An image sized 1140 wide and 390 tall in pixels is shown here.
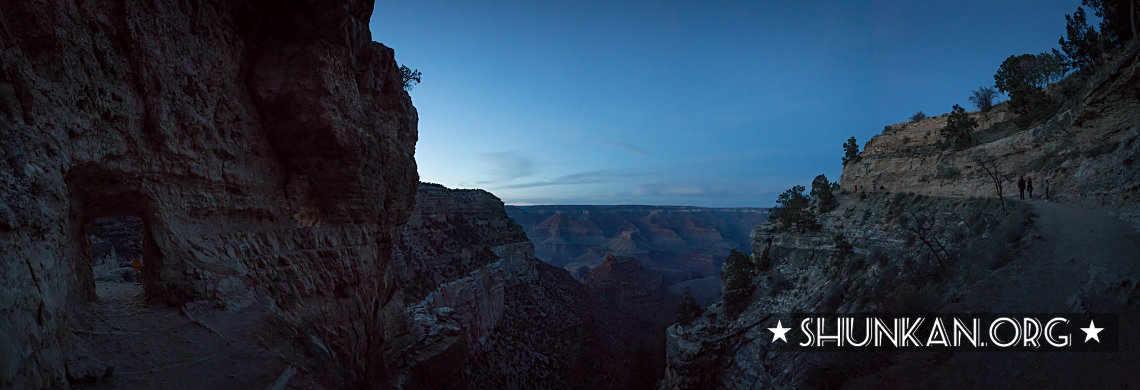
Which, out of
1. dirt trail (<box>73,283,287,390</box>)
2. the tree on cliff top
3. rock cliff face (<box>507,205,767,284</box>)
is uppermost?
the tree on cliff top

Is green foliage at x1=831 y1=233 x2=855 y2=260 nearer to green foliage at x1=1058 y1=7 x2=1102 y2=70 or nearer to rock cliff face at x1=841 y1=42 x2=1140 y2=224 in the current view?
rock cliff face at x1=841 y1=42 x2=1140 y2=224

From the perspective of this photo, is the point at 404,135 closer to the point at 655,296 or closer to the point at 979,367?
the point at 979,367

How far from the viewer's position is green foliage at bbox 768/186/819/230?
25.6m

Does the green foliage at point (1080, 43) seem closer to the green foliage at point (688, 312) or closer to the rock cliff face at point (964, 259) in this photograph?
the rock cliff face at point (964, 259)

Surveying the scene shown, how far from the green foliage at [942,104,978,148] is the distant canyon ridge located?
208 feet

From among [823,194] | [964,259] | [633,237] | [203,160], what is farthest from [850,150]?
[633,237]

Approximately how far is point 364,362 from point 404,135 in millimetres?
5943

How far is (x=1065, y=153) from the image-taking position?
1559cm

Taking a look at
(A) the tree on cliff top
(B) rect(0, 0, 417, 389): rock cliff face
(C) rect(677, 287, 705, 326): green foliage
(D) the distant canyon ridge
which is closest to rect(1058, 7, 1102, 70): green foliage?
(A) the tree on cliff top

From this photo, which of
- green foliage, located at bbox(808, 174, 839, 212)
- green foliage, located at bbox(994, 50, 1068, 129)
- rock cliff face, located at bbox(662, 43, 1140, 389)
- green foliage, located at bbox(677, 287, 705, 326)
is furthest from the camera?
green foliage, located at bbox(808, 174, 839, 212)

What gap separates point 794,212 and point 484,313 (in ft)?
70.7

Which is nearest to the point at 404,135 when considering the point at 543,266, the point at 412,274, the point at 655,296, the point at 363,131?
the point at 363,131

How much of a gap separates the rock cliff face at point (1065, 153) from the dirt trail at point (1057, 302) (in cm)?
150

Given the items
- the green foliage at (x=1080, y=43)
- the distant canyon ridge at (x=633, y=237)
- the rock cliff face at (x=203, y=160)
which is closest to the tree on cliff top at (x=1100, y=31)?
the green foliage at (x=1080, y=43)
